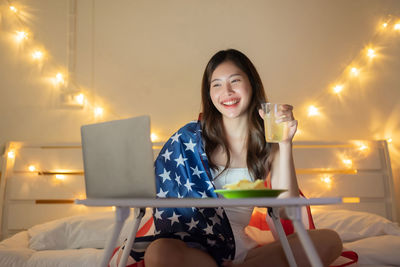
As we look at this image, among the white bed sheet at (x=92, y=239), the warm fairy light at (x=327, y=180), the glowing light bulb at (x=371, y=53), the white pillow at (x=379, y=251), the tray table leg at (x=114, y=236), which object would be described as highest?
the glowing light bulb at (x=371, y=53)

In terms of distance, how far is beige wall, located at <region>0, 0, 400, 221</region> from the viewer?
2922mm

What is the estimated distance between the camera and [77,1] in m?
3.07

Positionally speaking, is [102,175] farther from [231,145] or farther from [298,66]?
[298,66]

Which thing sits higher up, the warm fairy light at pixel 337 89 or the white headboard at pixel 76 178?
the warm fairy light at pixel 337 89

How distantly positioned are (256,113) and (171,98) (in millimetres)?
1399

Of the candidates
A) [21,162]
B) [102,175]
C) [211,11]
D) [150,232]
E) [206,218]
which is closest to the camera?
[102,175]

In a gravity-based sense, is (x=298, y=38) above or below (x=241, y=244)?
above

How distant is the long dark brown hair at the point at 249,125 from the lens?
5.12 ft

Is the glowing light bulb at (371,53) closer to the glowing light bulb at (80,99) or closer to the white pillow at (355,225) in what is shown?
the white pillow at (355,225)

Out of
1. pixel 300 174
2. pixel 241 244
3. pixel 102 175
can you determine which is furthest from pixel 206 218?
pixel 300 174

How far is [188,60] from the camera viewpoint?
10.0 feet

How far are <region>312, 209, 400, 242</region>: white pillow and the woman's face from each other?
0.95 m

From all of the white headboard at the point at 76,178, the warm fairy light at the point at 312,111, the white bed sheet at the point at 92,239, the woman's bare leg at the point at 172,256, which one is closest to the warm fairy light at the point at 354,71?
the warm fairy light at the point at 312,111

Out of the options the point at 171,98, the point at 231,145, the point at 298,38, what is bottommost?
the point at 231,145
